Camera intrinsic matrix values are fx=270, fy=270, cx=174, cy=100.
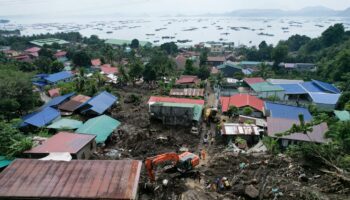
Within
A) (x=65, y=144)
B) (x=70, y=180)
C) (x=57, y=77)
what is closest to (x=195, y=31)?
(x=57, y=77)

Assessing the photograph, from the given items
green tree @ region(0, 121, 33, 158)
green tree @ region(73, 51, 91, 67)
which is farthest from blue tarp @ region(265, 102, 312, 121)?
green tree @ region(73, 51, 91, 67)

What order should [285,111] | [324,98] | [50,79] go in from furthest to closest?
[50,79] → [324,98] → [285,111]

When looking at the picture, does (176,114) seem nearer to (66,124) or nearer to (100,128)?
(100,128)

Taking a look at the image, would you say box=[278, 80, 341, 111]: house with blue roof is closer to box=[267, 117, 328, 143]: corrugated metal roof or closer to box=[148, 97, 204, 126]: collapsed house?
box=[267, 117, 328, 143]: corrugated metal roof

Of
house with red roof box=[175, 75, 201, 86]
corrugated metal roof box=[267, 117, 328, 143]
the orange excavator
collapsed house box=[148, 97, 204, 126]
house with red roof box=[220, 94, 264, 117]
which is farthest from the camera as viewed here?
house with red roof box=[175, 75, 201, 86]

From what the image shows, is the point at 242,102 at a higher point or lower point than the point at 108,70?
higher
